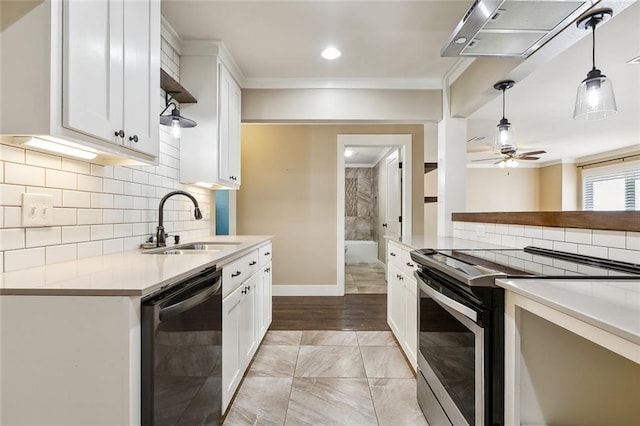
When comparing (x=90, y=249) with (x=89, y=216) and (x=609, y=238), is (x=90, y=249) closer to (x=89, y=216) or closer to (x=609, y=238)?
(x=89, y=216)

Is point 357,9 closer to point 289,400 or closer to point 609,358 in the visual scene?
point 609,358

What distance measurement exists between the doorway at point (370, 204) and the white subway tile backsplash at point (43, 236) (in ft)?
7.77

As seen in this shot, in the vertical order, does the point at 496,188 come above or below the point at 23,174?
above

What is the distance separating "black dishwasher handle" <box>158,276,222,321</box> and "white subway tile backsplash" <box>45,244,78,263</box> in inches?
24.2

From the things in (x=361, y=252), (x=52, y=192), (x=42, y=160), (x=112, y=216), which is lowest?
(x=361, y=252)

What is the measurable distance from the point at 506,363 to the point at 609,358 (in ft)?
0.98

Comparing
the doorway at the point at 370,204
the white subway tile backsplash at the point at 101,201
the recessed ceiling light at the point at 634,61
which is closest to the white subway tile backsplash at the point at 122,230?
the white subway tile backsplash at the point at 101,201

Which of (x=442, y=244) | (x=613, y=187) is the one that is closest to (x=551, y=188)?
(x=613, y=187)

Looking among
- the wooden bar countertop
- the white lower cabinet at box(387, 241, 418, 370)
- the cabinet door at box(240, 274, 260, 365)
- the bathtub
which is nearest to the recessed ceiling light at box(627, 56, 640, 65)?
the wooden bar countertop

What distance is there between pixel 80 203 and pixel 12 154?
1.13 ft

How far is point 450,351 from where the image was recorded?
136cm

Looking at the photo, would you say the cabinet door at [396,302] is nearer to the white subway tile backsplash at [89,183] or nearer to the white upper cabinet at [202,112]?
the white upper cabinet at [202,112]

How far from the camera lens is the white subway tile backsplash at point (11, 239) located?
3.57 ft

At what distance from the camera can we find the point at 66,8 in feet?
3.33
